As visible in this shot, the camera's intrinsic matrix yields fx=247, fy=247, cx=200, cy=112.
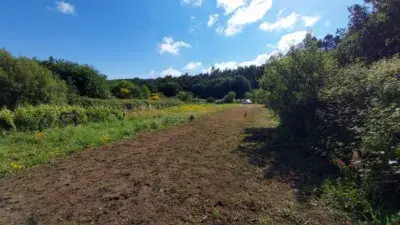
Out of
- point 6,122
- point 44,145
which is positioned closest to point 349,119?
point 44,145

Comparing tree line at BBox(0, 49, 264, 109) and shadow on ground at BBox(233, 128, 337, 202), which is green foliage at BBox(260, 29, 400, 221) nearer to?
shadow on ground at BBox(233, 128, 337, 202)

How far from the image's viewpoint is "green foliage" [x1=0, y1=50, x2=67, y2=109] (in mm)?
18859

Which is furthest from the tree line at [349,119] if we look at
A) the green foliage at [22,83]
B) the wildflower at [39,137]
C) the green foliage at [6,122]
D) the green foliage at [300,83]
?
the green foliage at [22,83]

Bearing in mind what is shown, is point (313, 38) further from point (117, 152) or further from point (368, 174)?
point (117, 152)

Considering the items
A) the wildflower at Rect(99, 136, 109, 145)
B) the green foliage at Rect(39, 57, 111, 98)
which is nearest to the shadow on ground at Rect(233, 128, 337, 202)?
the wildflower at Rect(99, 136, 109, 145)

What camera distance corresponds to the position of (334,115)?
18.8 feet

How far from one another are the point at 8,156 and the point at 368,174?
868 cm

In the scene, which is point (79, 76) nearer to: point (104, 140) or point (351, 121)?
point (104, 140)

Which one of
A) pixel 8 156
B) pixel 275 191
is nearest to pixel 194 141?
pixel 275 191

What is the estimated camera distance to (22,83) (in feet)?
64.3

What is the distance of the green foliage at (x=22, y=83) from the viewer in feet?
61.9

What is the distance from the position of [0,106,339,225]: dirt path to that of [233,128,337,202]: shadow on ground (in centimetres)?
26

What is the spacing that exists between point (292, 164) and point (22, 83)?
21.5 meters

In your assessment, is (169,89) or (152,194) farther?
(169,89)
